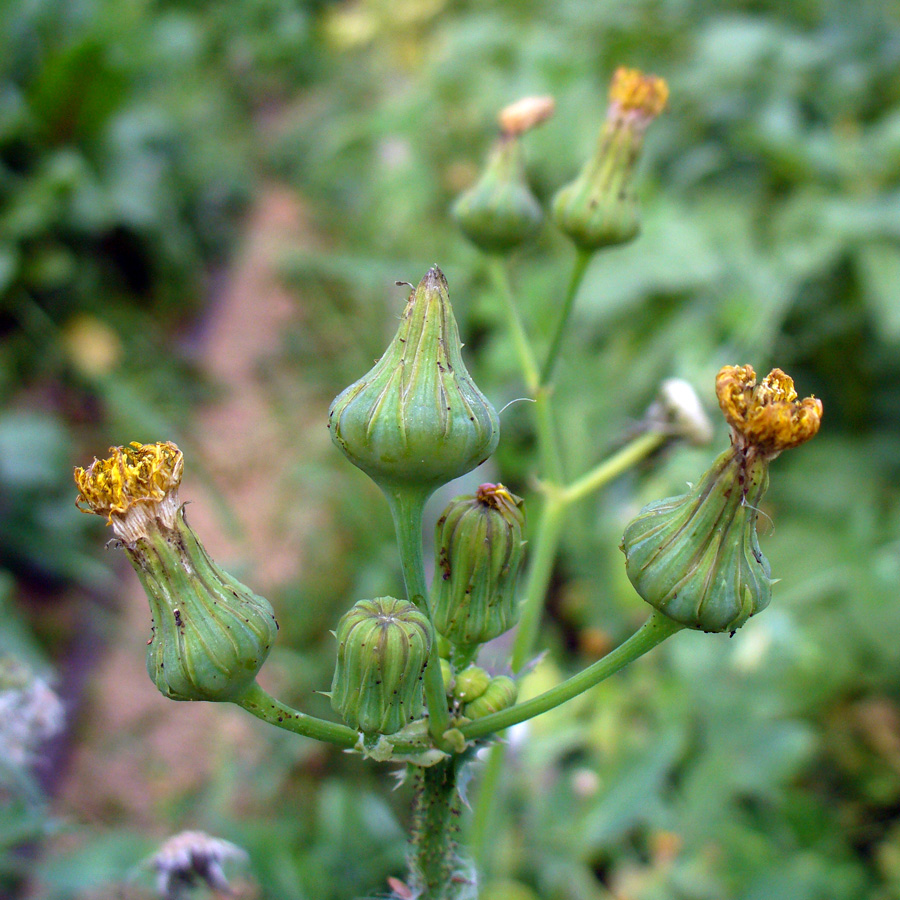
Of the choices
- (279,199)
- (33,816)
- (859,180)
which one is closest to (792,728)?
(33,816)

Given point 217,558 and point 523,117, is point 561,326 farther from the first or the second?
point 217,558

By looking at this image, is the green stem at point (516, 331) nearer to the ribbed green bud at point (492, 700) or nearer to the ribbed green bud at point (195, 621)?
the ribbed green bud at point (492, 700)

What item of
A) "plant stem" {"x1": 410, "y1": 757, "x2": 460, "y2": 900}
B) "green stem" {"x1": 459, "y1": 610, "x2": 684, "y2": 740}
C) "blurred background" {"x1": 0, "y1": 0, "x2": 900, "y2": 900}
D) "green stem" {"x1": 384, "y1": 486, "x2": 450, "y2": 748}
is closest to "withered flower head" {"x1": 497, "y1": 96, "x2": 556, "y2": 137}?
"blurred background" {"x1": 0, "y1": 0, "x2": 900, "y2": 900}

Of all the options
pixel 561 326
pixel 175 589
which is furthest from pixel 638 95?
pixel 175 589

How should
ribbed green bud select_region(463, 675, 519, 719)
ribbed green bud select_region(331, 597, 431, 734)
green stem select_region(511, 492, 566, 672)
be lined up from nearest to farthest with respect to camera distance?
ribbed green bud select_region(331, 597, 431, 734) < ribbed green bud select_region(463, 675, 519, 719) < green stem select_region(511, 492, 566, 672)

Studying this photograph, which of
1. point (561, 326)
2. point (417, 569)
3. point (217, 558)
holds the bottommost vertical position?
point (417, 569)

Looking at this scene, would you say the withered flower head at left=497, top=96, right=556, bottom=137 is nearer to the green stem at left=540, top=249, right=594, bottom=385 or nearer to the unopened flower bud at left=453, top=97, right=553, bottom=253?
the unopened flower bud at left=453, top=97, right=553, bottom=253
